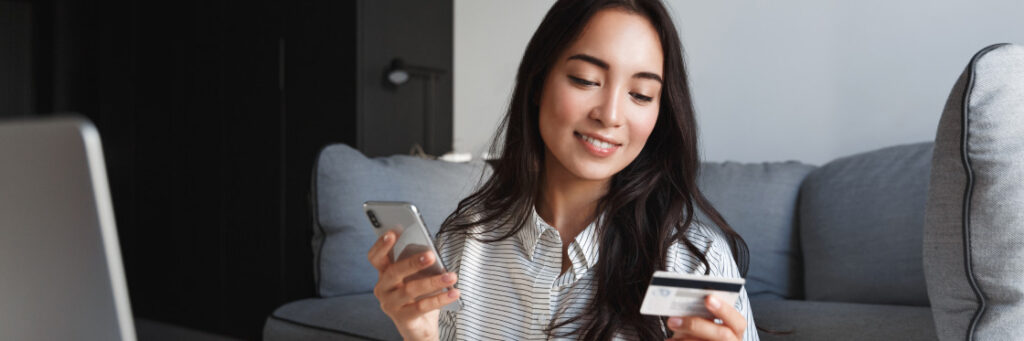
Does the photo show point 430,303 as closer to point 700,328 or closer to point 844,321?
point 700,328

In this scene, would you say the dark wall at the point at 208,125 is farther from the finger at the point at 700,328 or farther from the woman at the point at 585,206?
the finger at the point at 700,328

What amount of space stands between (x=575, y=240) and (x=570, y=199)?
0.09 metres

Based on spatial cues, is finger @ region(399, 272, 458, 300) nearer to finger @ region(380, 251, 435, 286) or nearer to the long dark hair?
finger @ region(380, 251, 435, 286)

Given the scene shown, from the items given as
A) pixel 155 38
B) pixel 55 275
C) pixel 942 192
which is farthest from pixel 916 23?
pixel 155 38

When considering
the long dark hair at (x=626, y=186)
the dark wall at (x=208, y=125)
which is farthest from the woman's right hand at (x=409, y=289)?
the dark wall at (x=208, y=125)

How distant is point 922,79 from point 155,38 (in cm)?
343

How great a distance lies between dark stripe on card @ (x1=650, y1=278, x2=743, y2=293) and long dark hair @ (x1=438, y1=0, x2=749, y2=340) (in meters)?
0.29

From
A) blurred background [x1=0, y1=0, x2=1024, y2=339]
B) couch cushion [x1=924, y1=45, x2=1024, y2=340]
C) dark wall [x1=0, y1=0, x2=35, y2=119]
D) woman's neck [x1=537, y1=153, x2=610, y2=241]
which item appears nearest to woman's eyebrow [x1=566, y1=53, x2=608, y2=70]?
woman's neck [x1=537, y1=153, x2=610, y2=241]

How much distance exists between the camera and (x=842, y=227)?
66.6 inches

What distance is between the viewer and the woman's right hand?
1015 millimetres

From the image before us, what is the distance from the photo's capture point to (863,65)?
7.06ft

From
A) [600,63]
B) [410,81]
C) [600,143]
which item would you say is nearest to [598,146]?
[600,143]

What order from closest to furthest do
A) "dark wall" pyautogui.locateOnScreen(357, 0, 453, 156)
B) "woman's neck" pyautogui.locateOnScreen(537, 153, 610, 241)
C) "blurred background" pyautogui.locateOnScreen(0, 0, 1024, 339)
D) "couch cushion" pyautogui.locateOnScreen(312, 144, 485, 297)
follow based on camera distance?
"woman's neck" pyautogui.locateOnScreen(537, 153, 610, 241) < "couch cushion" pyautogui.locateOnScreen(312, 144, 485, 297) < "blurred background" pyautogui.locateOnScreen(0, 0, 1024, 339) < "dark wall" pyautogui.locateOnScreen(357, 0, 453, 156)

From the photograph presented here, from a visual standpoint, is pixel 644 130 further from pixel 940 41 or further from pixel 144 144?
pixel 144 144
